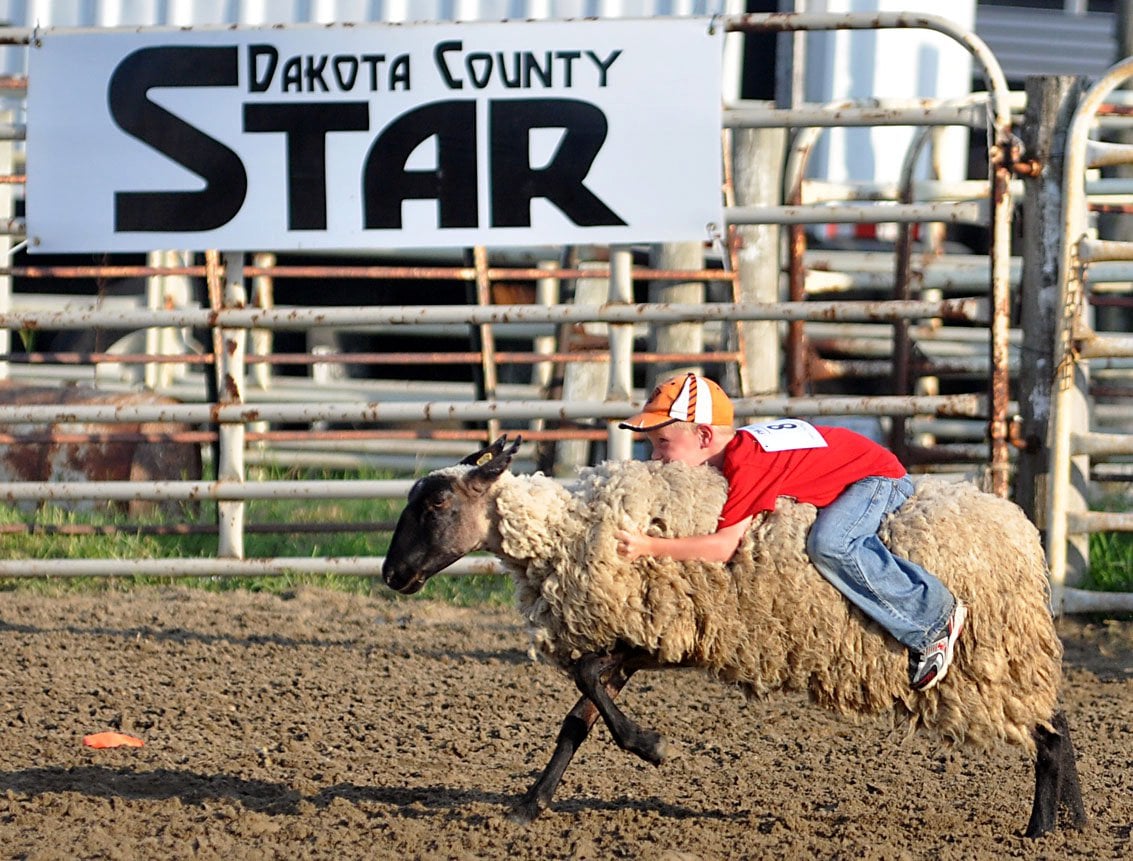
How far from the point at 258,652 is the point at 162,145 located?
6.45ft

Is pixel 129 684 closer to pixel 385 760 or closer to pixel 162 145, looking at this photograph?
pixel 385 760

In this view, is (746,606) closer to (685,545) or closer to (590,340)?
(685,545)

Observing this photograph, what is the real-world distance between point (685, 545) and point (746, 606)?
0.21m

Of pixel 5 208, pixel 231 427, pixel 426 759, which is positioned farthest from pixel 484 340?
pixel 426 759

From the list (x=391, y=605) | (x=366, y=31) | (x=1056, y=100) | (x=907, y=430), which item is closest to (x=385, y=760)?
(x=391, y=605)

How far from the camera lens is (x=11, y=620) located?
5.89 m

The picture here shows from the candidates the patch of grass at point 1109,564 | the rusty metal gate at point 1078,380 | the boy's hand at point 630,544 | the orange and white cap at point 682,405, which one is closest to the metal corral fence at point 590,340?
the rusty metal gate at point 1078,380

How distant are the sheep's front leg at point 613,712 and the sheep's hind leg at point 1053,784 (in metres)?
0.93

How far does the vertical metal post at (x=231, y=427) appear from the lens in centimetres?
611

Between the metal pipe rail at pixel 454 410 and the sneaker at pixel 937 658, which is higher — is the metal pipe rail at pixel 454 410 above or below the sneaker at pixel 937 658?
above

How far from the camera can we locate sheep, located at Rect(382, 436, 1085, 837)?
376 cm

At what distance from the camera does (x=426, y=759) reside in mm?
4367

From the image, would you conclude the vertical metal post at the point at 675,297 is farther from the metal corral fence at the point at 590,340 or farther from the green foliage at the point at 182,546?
the green foliage at the point at 182,546

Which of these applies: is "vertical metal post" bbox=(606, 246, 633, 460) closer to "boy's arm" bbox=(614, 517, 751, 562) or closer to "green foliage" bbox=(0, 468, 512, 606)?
"green foliage" bbox=(0, 468, 512, 606)
